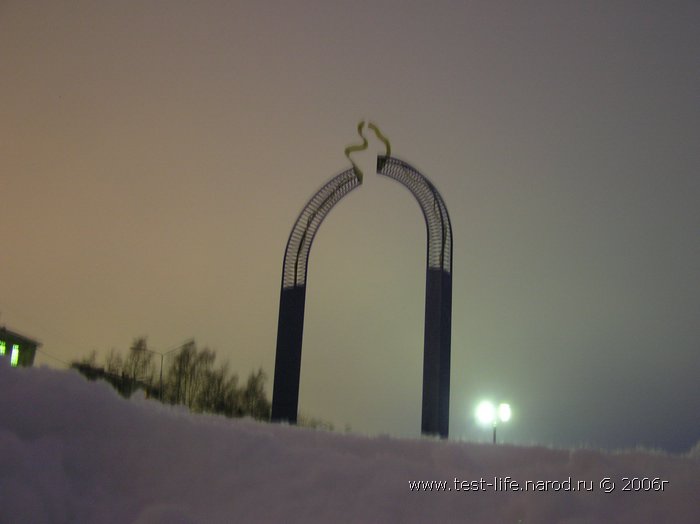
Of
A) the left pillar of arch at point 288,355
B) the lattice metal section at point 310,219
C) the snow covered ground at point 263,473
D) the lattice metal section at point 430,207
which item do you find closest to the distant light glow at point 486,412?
the lattice metal section at point 430,207

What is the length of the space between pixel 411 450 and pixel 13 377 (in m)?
2.60

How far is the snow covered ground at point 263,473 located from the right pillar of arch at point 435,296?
1166 centimetres

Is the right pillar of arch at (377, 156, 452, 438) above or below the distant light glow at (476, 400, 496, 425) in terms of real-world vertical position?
above

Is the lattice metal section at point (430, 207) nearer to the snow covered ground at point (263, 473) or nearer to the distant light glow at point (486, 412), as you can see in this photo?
the distant light glow at point (486, 412)

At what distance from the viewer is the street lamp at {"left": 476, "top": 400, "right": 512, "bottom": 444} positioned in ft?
41.1

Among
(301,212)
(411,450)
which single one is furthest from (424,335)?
(411,450)

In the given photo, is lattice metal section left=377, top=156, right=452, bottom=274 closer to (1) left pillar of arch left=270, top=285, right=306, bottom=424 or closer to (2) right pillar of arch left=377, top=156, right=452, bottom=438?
(2) right pillar of arch left=377, top=156, right=452, bottom=438

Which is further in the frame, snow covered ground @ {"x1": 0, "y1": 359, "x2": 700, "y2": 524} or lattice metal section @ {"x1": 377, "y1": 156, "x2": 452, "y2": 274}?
lattice metal section @ {"x1": 377, "y1": 156, "x2": 452, "y2": 274}

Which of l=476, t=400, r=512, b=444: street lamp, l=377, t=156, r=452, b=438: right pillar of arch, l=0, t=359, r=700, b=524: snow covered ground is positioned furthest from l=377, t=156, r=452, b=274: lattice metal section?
l=0, t=359, r=700, b=524: snow covered ground

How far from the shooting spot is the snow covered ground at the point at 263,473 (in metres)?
4.00

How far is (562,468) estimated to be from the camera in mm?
4371

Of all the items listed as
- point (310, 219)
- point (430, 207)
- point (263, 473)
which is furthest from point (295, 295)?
point (263, 473)

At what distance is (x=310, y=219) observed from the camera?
62.7 feet

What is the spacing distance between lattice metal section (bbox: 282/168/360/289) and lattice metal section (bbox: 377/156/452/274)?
3.29 ft
